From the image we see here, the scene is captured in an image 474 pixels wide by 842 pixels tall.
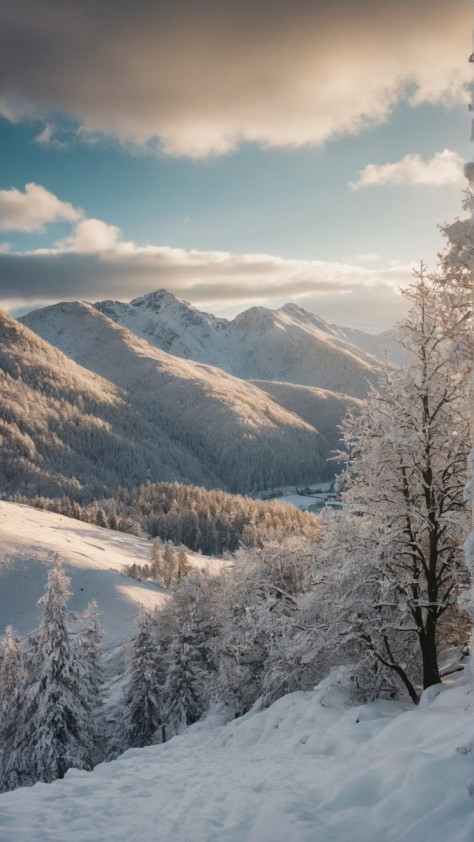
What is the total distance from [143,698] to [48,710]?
7407 mm

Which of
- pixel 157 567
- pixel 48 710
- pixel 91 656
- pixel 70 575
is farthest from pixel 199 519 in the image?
pixel 48 710

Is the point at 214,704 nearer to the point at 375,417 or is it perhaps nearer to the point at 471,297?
the point at 375,417

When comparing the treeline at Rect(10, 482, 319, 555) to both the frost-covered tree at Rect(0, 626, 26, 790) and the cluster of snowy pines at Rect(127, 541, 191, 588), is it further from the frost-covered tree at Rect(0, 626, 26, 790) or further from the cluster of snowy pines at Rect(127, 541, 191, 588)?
the frost-covered tree at Rect(0, 626, 26, 790)

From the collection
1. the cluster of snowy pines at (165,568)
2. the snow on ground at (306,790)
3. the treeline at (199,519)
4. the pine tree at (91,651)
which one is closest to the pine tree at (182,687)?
the pine tree at (91,651)

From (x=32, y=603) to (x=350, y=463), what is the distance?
58.5m

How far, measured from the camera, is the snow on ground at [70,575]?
58906 millimetres

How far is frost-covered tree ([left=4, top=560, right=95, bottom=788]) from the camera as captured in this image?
1088 inches

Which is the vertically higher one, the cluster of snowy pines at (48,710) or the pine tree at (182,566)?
the cluster of snowy pines at (48,710)

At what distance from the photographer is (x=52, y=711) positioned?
27.9 metres

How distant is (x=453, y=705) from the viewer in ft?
33.1

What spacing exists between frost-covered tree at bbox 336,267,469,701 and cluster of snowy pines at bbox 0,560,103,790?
2094cm

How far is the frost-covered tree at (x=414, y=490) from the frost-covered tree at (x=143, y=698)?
25446 mm

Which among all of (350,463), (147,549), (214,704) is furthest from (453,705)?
(147,549)

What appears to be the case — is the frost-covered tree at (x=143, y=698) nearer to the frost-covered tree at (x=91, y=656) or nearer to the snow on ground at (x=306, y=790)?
the frost-covered tree at (x=91, y=656)
